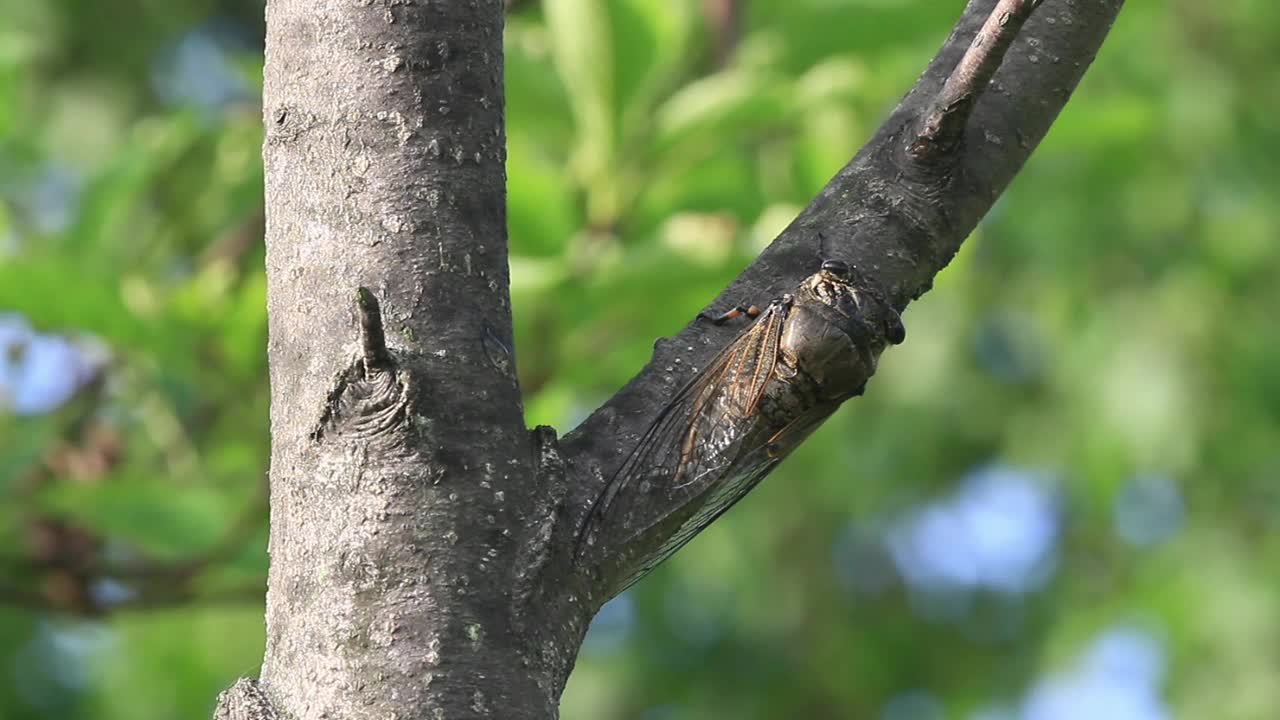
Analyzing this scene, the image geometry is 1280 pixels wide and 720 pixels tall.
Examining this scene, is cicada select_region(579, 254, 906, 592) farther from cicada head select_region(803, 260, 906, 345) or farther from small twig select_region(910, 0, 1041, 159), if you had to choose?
small twig select_region(910, 0, 1041, 159)

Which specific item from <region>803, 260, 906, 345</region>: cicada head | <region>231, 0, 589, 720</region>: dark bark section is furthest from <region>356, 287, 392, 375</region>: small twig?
<region>803, 260, 906, 345</region>: cicada head

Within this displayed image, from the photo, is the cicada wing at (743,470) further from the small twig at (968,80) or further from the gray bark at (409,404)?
the small twig at (968,80)

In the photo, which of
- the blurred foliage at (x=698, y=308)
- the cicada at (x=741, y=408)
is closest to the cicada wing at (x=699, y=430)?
the cicada at (x=741, y=408)

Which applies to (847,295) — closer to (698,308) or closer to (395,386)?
(395,386)

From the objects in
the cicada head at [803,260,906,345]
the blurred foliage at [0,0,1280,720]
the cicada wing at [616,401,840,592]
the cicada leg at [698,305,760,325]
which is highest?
the blurred foliage at [0,0,1280,720]

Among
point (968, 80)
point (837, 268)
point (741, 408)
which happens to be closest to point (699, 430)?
point (741, 408)
